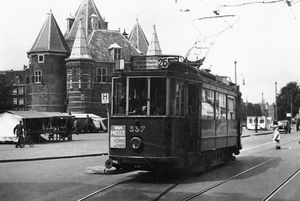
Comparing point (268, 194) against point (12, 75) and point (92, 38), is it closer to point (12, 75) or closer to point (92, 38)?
point (92, 38)

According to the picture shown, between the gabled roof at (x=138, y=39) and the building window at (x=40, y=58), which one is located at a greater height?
the gabled roof at (x=138, y=39)

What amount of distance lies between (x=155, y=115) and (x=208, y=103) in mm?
2747

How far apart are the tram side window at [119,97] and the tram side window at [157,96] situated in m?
0.74

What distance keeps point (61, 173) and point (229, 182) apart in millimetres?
5231

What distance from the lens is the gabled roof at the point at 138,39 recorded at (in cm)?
8381

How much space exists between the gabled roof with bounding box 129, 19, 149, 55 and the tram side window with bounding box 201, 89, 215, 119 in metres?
70.2

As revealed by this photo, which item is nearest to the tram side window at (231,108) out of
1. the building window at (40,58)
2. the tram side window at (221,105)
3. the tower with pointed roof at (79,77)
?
the tram side window at (221,105)

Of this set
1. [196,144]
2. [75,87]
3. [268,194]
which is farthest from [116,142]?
[75,87]

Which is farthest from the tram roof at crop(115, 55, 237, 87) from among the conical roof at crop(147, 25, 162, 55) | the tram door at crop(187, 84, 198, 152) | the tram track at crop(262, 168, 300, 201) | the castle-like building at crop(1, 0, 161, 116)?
the conical roof at crop(147, 25, 162, 55)

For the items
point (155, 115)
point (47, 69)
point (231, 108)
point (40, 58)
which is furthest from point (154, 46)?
point (155, 115)

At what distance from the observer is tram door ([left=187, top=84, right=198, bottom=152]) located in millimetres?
11938

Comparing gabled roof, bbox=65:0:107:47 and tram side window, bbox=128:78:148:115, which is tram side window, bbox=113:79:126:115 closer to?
tram side window, bbox=128:78:148:115

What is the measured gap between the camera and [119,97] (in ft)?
37.4

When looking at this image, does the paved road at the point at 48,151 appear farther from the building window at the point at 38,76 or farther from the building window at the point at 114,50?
the building window at the point at 114,50
